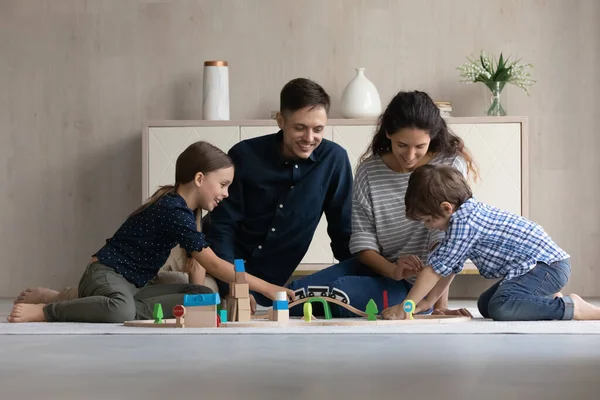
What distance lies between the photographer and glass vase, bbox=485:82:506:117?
15.0ft

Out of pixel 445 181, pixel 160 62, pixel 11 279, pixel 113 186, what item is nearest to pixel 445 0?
pixel 160 62

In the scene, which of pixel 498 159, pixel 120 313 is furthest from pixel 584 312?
pixel 498 159

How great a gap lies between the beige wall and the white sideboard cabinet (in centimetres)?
31

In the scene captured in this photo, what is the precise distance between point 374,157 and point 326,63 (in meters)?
1.74

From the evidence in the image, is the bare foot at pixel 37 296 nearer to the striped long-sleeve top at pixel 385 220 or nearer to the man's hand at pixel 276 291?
the man's hand at pixel 276 291

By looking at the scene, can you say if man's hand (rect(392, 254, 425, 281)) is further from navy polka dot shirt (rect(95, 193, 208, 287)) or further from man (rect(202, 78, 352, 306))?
navy polka dot shirt (rect(95, 193, 208, 287))

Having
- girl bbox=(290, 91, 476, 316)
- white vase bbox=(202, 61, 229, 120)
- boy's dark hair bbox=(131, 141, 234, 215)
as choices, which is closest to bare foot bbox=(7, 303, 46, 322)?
boy's dark hair bbox=(131, 141, 234, 215)

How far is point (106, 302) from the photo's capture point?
2768 mm

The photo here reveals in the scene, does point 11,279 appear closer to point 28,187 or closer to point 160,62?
point 28,187

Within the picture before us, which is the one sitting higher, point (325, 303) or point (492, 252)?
point (492, 252)

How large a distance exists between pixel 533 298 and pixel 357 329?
596mm

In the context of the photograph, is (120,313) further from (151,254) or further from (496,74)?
(496,74)

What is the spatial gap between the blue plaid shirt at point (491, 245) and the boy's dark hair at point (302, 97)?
57 cm

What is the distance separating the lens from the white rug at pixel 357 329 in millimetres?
2369
